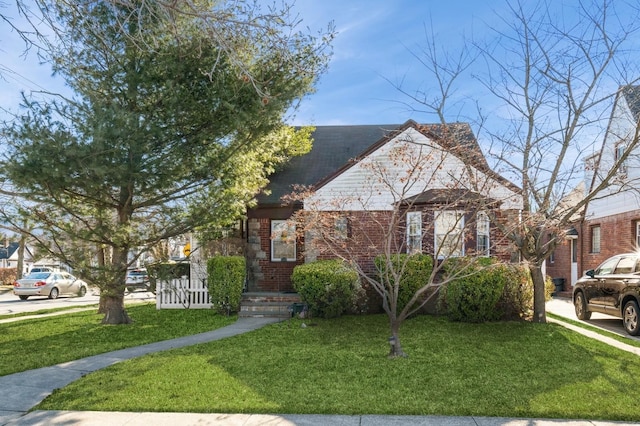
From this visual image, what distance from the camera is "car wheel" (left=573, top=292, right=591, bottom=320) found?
41.0 ft

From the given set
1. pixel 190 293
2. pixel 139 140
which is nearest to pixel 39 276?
pixel 190 293

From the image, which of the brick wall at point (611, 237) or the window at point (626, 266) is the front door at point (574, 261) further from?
the window at point (626, 266)

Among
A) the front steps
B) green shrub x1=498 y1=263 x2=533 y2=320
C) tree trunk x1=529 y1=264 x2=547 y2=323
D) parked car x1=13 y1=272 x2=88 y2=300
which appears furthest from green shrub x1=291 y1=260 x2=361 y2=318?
parked car x1=13 y1=272 x2=88 y2=300

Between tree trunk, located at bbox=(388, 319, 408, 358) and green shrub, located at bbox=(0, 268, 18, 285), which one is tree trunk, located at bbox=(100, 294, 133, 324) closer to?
tree trunk, located at bbox=(388, 319, 408, 358)

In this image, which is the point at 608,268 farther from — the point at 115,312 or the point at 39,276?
the point at 39,276

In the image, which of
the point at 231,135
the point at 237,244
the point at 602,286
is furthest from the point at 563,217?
the point at 237,244

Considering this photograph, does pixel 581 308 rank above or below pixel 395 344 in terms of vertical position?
below

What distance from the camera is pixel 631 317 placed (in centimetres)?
1031

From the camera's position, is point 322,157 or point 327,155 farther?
point 327,155

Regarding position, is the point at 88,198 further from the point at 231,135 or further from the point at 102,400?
the point at 102,400

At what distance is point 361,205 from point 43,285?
18.3m

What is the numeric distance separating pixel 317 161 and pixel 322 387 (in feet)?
40.7

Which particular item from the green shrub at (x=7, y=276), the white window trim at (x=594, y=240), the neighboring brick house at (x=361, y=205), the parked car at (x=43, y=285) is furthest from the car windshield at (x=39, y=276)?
the white window trim at (x=594, y=240)

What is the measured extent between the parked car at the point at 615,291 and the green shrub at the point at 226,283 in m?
9.18
